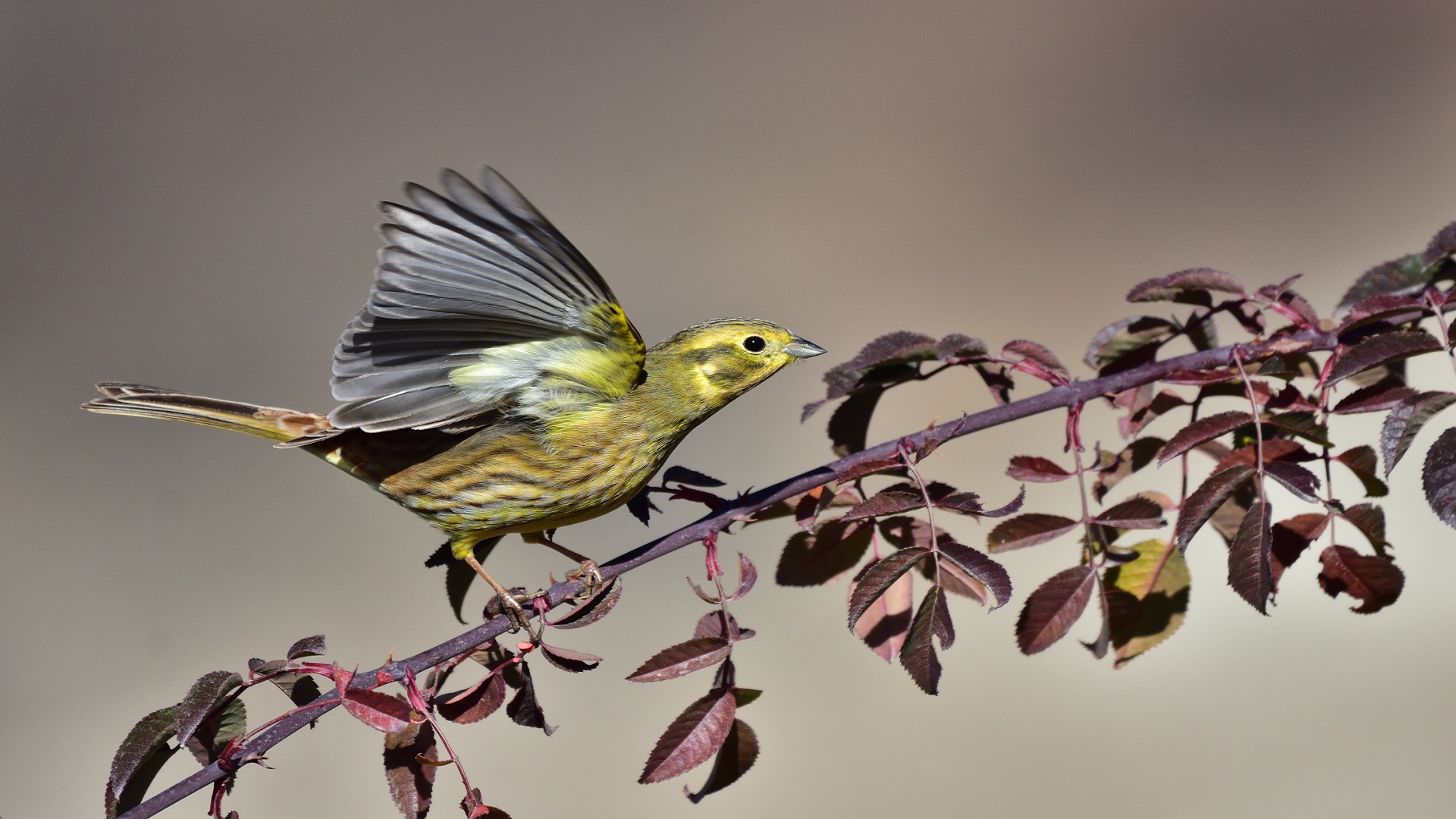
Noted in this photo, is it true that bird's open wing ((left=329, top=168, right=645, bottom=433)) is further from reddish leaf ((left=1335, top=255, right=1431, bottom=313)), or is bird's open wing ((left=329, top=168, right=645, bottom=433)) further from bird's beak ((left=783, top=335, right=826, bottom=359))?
reddish leaf ((left=1335, top=255, right=1431, bottom=313))

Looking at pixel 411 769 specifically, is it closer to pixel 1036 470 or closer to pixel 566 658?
pixel 566 658

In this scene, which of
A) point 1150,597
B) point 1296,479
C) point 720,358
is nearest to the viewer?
point 1296,479

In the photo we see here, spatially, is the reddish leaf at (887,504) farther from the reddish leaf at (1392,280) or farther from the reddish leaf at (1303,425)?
the reddish leaf at (1392,280)

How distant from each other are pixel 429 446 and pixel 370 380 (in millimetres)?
406

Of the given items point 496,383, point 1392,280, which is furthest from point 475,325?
point 1392,280

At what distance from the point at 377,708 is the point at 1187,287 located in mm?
1558

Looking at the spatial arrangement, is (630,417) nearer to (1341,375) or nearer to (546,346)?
(546,346)

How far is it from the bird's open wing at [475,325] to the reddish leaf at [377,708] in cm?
56

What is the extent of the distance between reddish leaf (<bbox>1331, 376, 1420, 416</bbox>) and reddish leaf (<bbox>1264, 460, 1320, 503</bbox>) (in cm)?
13

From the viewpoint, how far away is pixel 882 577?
68.5 inches

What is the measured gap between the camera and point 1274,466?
171 cm

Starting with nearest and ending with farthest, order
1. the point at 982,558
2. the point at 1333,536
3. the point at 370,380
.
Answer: the point at 982,558, the point at 1333,536, the point at 370,380

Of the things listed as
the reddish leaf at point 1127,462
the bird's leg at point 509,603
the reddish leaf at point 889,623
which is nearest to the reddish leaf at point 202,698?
the bird's leg at point 509,603

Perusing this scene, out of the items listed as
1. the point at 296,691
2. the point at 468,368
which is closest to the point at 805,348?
the point at 468,368
